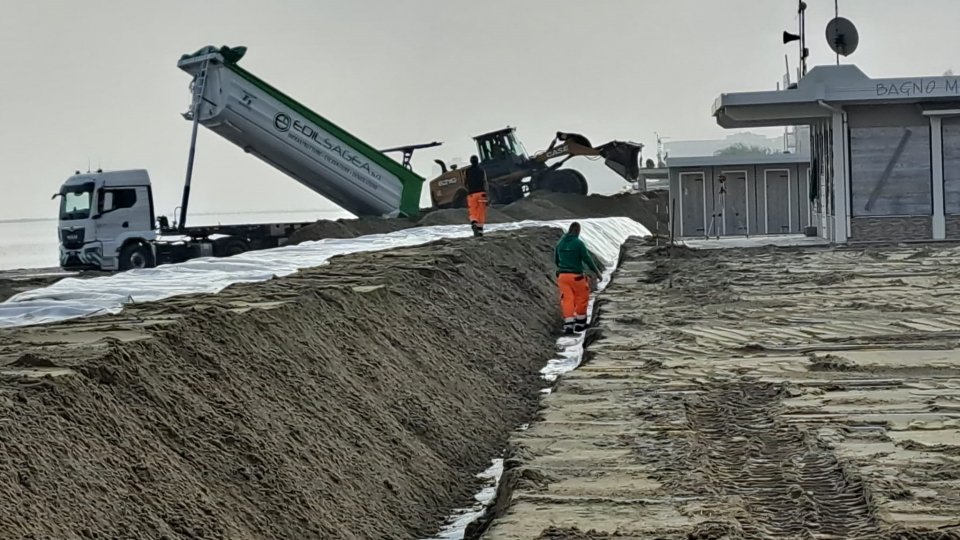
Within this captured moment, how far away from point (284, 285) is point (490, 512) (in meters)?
6.82

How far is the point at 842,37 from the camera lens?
106 ft

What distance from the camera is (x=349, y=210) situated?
34.5 metres

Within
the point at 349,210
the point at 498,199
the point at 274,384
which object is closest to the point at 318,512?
the point at 274,384

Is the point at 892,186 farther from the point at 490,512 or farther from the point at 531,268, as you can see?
the point at 490,512

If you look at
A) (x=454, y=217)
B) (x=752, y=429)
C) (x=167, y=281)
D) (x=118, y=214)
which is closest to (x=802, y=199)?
(x=454, y=217)

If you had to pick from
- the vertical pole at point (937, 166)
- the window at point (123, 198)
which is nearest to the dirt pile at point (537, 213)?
the window at point (123, 198)

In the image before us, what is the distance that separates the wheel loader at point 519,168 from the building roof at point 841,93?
13.8 m

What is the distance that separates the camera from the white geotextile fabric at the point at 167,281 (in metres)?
13.3

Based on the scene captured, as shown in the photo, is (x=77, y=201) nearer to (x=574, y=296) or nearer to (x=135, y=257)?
(x=135, y=257)

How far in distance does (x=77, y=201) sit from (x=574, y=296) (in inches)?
624

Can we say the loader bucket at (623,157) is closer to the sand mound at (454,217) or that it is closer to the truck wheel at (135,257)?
the sand mound at (454,217)

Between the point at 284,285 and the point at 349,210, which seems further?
the point at 349,210

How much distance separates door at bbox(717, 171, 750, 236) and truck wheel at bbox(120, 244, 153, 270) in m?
14.7

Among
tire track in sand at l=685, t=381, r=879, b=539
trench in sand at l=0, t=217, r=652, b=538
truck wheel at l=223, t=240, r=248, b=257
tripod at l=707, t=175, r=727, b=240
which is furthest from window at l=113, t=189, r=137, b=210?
tire track in sand at l=685, t=381, r=879, b=539
